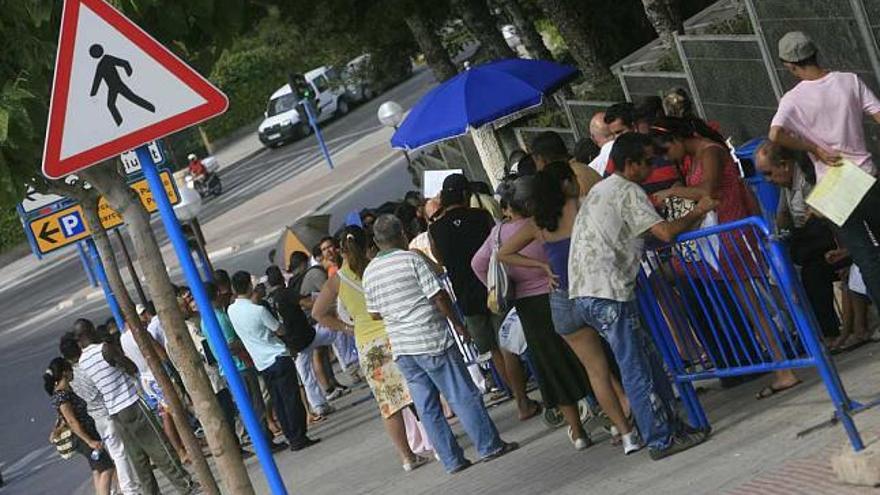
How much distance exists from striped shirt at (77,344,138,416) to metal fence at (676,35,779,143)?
19.0 feet

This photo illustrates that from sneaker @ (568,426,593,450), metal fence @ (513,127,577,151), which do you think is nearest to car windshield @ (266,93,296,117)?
metal fence @ (513,127,577,151)

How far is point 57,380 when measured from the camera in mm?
16312

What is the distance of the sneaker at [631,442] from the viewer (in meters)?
10.7

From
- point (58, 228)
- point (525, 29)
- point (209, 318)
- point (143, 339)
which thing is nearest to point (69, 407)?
point (143, 339)

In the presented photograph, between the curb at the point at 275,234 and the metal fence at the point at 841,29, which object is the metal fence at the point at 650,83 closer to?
the metal fence at the point at 841,29

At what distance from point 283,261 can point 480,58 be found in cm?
793

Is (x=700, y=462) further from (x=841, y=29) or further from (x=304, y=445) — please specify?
(x=304, y=445)

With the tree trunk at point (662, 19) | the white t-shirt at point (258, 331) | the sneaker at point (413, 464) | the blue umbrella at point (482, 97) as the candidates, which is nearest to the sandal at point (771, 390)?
the sneaker at point (413, 464)

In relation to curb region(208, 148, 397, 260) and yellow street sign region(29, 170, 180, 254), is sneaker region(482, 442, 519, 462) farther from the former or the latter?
curb region(208, 148, 397, 260)

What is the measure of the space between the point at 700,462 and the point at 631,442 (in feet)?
3.28

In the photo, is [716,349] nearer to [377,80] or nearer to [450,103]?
[450,103]

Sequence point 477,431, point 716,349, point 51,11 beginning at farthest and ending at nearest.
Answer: point 477,431 < point 716,349 < point 51,11

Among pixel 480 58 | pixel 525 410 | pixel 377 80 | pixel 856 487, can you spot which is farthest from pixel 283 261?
pixel 856 487

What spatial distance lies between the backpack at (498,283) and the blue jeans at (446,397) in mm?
751
